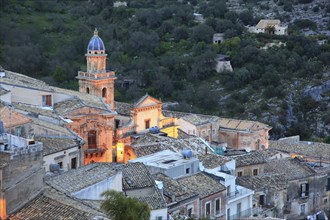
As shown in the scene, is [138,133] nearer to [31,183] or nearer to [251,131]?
[251,131]

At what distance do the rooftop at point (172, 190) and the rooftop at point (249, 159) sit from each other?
754 cm

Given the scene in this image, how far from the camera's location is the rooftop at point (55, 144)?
3188 centimetres

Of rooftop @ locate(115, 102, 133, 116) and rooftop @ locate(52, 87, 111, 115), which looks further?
rooftop @ locate(115, 102, 133, 116)

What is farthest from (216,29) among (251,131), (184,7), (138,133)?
(138,133)

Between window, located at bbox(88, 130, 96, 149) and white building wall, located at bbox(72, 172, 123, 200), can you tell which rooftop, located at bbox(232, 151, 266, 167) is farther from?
white building wall, located at bbox(72, 172, 123, 200)

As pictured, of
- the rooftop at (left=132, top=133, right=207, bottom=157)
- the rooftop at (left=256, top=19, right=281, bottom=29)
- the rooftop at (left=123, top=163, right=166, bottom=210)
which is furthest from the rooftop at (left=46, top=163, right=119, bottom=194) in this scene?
the rooftop at (left=256, top=19, right=281, bottom=29)

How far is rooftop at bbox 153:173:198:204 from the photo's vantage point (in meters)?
31.1

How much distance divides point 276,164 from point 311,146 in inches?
318

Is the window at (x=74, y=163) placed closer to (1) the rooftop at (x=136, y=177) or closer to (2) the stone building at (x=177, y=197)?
(1) the rooftop at (x=136, y=177)

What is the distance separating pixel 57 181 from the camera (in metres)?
24.3

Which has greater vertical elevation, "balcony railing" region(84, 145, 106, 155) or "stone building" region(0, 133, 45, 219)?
"stone building" region(0, 133, 45, 219)

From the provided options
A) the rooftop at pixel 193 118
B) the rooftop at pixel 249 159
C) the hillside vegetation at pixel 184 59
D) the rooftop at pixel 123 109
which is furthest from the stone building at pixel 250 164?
the hillside vegetation at pixel 184 59

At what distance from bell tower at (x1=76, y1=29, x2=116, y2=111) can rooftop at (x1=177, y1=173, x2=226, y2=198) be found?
12.6 m

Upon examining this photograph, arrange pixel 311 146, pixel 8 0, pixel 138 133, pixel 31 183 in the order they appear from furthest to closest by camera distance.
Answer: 1. pixel 8 0
2. pixel 311 146
3. pixel 138 133
4. pixel 31 183
